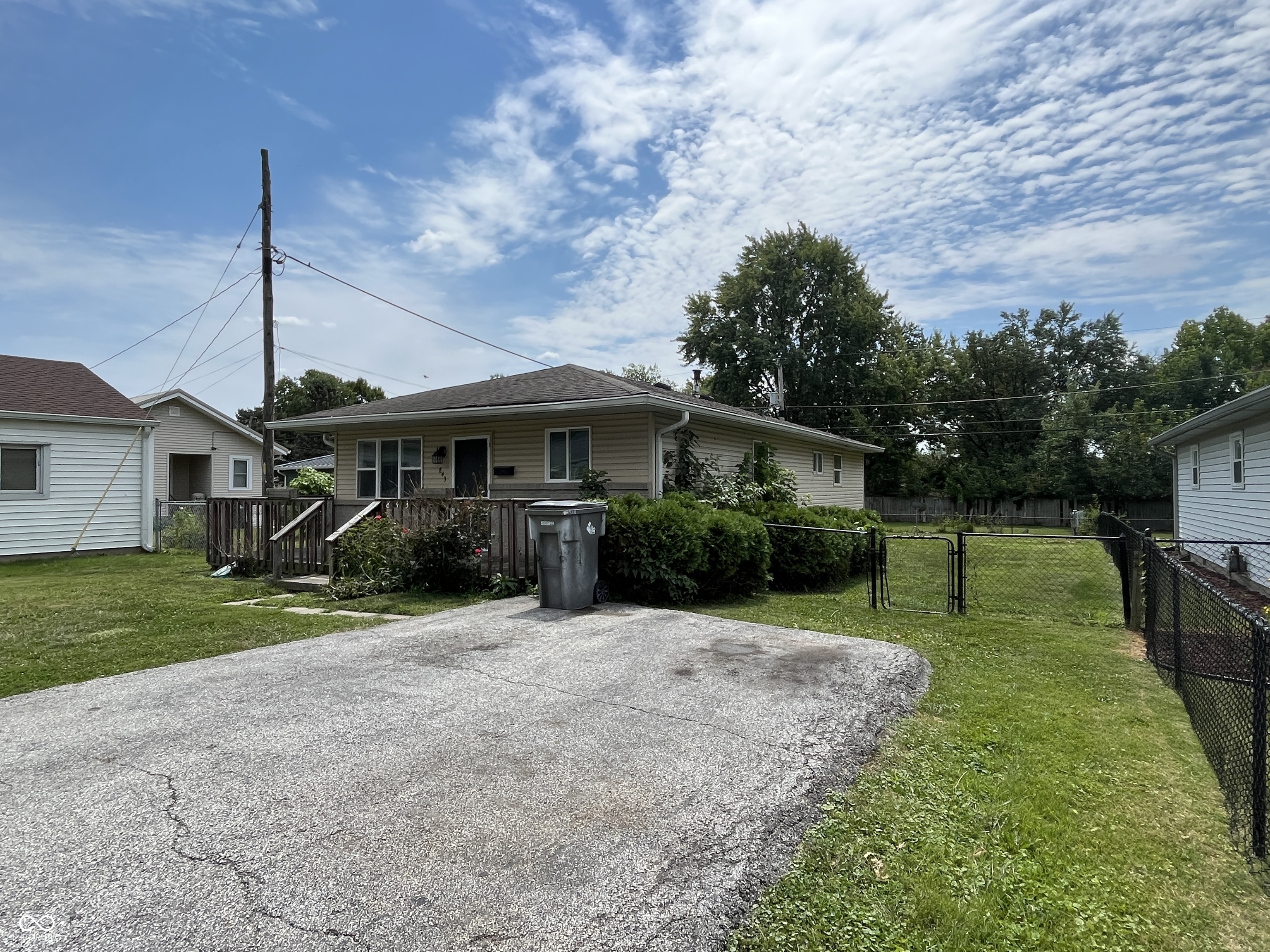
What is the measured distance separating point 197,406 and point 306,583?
15.2 meters

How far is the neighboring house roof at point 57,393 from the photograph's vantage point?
1480 centimetres

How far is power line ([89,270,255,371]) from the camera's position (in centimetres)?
1652

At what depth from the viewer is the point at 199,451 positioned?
21.9m

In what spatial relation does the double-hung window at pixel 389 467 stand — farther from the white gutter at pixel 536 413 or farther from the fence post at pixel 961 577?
the fence post at pixel 961 577

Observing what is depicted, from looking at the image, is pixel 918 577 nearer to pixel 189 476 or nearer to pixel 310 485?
pixel 310 485

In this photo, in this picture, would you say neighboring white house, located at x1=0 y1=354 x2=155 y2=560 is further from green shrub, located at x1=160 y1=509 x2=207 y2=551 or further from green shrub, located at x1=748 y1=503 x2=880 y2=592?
green shrub, located at x1=748 y1=503 x2=880 y2=592

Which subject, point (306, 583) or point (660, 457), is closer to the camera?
point (306, 583)

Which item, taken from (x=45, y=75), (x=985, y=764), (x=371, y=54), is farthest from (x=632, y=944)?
(x=45, y=75)

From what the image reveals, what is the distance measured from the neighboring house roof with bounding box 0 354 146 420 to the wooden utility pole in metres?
4.50

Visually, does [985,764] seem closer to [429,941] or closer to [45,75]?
[429,941]

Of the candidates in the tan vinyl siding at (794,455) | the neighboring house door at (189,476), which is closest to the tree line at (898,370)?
the tan vinyl siding at (794,455)

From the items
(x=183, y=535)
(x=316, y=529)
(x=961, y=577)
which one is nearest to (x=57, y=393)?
(x=183, y=535)

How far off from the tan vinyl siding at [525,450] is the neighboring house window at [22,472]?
630 cm

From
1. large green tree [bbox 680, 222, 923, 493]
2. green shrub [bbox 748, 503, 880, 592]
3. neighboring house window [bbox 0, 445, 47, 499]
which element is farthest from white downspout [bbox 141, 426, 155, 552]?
large green tree [bbox 680, 222, 923, 493]
